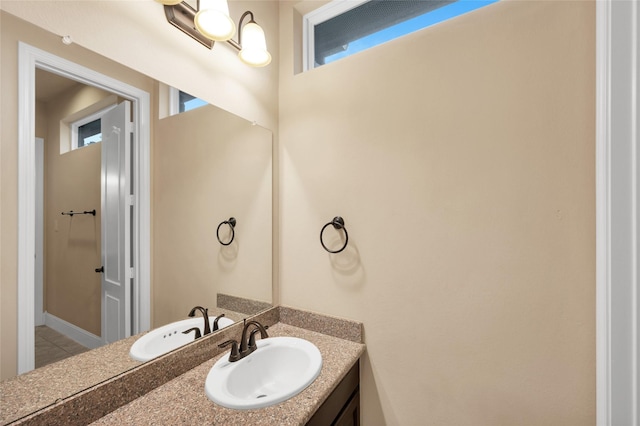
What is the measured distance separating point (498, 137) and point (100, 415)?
5.34 feet

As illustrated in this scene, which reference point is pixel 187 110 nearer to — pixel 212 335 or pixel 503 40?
pixel 212 335

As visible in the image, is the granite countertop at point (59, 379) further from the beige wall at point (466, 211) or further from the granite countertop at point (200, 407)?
the beige wall at point (466, 211)

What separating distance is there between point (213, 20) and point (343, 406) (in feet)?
5.35

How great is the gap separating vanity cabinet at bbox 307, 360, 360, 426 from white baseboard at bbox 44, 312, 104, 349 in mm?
756

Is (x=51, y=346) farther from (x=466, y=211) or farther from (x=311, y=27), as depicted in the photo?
(x=311, y=27)

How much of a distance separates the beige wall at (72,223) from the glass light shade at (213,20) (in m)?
0.41

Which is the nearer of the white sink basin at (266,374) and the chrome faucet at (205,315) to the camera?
the white sink basin at (266,374)

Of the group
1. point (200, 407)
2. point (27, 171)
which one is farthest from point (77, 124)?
point (200, 407)

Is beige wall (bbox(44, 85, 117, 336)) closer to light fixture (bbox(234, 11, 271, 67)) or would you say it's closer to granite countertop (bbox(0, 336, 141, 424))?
granite countertop (bbox(0, 336, 141, 424))

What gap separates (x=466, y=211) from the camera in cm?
112

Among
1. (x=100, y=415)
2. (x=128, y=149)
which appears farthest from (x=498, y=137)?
(x=100, y=415)

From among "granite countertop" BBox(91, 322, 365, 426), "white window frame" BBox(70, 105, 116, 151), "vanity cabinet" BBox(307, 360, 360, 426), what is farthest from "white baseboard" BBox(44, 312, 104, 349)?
"vanity cabinet" BBox(307, 360, 360, 426)
